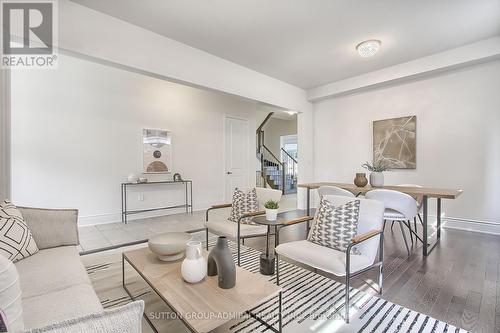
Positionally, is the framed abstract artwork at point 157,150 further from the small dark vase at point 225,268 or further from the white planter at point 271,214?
the small dark vase at point 225,268

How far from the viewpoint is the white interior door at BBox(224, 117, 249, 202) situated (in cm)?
641

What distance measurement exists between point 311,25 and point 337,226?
259 cm

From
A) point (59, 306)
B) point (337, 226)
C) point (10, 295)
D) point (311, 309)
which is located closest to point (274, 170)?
point (337, 226)

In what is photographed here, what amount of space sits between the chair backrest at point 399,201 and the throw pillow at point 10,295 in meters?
3.14

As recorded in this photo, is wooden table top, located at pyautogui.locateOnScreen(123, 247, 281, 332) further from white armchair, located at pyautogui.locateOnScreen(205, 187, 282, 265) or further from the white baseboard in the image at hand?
the white baseboard

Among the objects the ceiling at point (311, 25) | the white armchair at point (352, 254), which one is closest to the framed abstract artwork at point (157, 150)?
the ceiling at point (311, 25)

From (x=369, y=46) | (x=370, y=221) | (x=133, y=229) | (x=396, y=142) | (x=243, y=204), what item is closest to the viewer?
(x=370, y=221)

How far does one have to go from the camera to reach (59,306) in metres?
1.21

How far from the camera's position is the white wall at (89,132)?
386 centimetres

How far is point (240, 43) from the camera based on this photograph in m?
3.59

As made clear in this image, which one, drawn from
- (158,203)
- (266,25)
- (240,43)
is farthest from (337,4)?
(158,203)

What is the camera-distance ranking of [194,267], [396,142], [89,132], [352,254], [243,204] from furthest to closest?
[396,142] < [89,132] < [243,204] < [352,254] < [194,267]

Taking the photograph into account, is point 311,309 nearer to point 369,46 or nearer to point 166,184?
point 369,46

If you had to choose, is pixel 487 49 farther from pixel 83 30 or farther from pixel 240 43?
pixel 83 30
